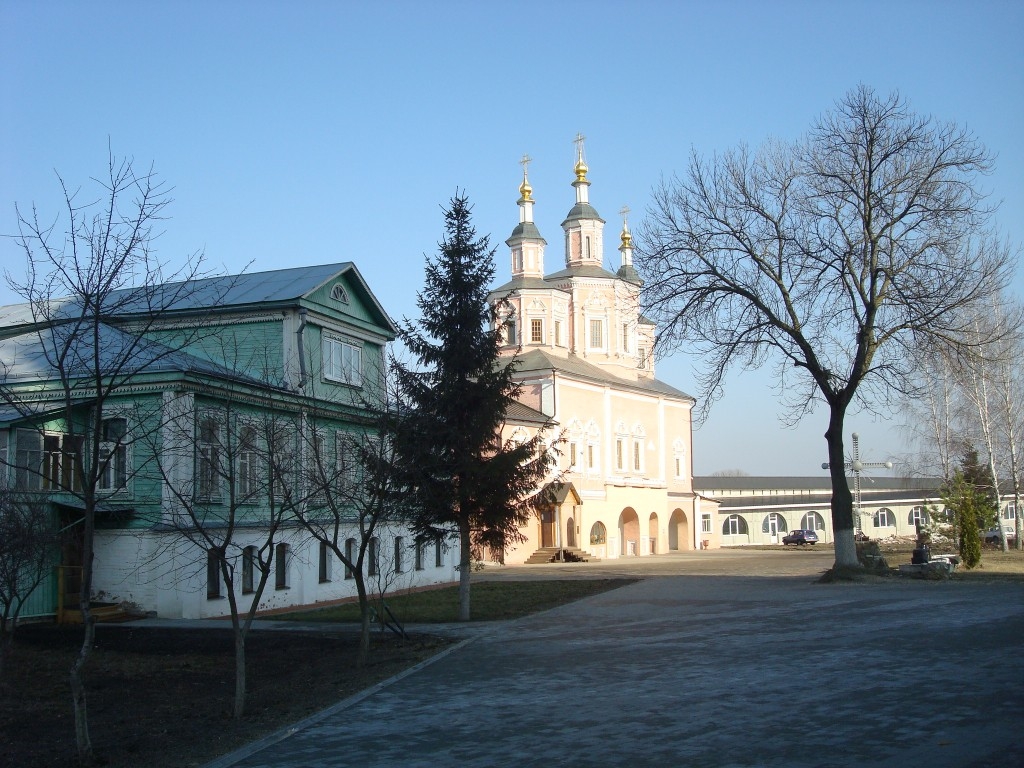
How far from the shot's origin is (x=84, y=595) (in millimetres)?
9188

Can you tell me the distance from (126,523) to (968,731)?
703 inches

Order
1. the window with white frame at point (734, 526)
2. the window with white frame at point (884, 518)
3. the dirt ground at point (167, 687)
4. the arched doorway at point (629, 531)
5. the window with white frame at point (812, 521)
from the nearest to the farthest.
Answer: the dirt ground at point (167, 687)
the arched doorway at point (629, 531)
the window with white frame at point (884, 518)
the window with white frame at point (734, 526)
the window with white frame at point (812, 521)

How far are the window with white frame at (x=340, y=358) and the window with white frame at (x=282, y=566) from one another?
467 centimetres

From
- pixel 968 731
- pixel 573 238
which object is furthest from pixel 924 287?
pixel 573 238

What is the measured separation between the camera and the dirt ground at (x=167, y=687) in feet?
34.1

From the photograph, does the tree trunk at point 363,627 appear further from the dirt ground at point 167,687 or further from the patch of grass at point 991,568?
the patch of grass at point 991,568

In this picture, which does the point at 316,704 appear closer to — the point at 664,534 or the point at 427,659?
the point at 427,659

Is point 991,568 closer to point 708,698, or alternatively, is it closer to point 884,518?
point 708,698

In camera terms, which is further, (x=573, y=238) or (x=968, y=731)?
(x=573, y=238)

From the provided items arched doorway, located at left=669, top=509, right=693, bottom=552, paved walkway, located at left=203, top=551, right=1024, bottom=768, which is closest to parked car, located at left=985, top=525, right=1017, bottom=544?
arched doorway, located at left=669, top=509, right=693, bottom=552

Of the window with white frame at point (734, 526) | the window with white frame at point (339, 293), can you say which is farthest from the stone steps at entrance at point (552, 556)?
the window with white frame at point (734, 526)

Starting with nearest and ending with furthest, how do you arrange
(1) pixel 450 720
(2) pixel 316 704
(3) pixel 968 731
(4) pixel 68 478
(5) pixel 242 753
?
(3) pixel 968 731 < (5) pixel 242 753 < (1) pixel 450 720 < (2) pixel 316 704 < (4) pixel 68 478

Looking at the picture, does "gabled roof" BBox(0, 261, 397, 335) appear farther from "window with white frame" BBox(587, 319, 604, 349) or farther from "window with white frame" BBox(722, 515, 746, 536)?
"window with white frame" BBox(722, 515, 746, 536)

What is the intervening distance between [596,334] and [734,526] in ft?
112
